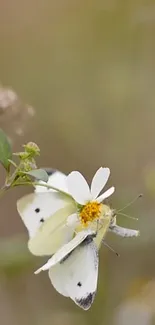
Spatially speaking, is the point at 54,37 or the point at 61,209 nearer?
the point at 61,209

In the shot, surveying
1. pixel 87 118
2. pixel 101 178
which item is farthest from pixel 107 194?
pixel 87 118

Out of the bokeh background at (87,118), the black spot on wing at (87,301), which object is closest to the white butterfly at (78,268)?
the black spot on wing at (87,301)

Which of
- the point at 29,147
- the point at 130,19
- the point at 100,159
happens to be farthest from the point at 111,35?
the point at 29,147

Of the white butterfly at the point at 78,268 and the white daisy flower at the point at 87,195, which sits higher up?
the white daisy flower at the point at 87,195

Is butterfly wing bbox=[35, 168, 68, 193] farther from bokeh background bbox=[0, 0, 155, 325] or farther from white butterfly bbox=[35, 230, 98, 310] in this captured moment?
bokeh background bbox=[0, 0, 155, 325]

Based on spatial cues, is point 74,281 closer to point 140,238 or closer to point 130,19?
point 140,238

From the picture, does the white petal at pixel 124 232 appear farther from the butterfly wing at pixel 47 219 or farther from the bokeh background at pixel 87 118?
the bokeh background at pixel 87 118

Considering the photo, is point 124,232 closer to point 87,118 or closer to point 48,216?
point 48,216
